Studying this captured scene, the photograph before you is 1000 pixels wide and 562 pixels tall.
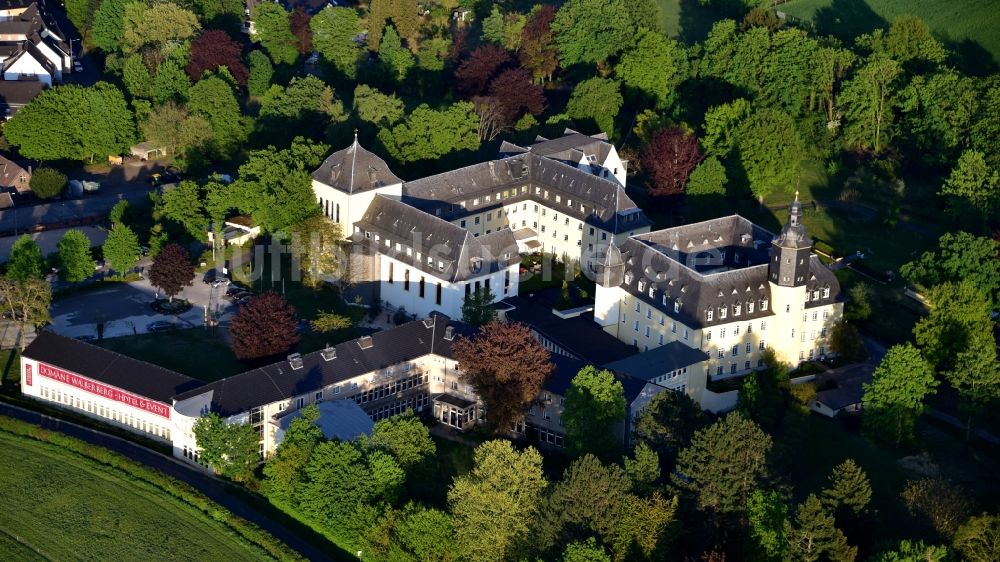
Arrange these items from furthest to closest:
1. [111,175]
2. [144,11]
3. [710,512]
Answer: [144,11] < [111,175] < [710,512]

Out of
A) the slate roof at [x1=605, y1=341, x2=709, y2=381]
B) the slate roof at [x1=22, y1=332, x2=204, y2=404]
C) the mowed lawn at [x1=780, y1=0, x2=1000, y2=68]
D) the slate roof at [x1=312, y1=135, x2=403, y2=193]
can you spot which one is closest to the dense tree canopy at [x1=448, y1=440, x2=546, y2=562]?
the slate roof at [x1=605, y1=341, x2=709, y2=381]

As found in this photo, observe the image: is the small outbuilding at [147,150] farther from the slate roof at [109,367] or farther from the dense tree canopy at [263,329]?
the slate roof at [109,367]

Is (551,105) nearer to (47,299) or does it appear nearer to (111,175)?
(111,175)

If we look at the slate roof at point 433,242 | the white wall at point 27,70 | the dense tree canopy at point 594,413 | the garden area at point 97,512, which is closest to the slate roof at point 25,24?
the white wall at point 27,70

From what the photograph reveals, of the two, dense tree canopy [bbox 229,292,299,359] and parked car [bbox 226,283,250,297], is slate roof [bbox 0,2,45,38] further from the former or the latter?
dense tree canopy [bbox 229,292,299,359]

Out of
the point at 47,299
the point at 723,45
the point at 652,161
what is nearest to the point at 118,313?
the point at 47,299

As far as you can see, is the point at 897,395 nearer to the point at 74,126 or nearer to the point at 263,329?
the point at 263,329
